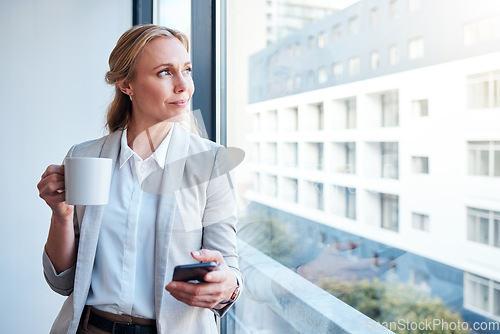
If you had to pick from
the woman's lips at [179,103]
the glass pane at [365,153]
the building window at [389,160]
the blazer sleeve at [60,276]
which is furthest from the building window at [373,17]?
the blazer sleeve at [60,276]

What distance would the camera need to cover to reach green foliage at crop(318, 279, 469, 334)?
0.70 meters

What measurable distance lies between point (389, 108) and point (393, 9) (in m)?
0.17

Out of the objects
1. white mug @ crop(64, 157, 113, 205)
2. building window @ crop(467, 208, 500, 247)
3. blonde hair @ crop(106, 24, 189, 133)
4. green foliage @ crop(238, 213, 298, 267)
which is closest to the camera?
building window @ crop(467, 208, 500, 247)

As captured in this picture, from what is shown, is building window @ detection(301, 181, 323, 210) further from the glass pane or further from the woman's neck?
the woman's neck

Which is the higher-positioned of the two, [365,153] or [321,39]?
[321,39]

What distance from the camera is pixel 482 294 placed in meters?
0.60

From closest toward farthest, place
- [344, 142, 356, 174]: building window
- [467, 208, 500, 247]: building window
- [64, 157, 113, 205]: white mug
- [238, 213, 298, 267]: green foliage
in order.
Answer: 1. [467, 208, 500, 247]: building window
2. [64, 157, 113, 205]: white mug
3. [344, 142, 356, 174]: building window
4. [238, 213, 298, 267]: green foliage

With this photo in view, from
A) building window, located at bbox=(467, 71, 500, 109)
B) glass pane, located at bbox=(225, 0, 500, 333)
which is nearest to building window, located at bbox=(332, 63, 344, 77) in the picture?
glass pane, located at bbox=(225, 0, 500, 333)

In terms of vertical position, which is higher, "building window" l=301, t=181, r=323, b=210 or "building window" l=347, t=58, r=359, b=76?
"building window" l=347, t=58, r=359, b=76

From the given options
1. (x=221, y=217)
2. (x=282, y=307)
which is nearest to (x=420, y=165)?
(x=221, y=217)

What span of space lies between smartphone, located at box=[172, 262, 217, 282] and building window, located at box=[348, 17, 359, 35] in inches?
20.7

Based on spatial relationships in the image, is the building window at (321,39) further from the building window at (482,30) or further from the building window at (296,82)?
the building window at (482,30)

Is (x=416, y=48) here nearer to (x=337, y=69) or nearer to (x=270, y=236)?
(x=337, y=69)

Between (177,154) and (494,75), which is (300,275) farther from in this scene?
(494,75)
